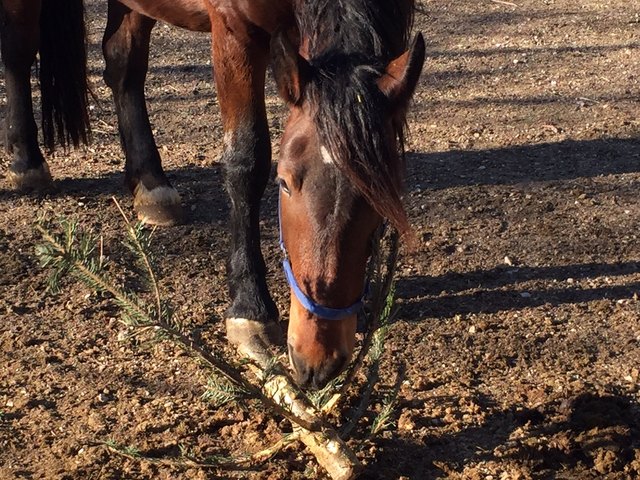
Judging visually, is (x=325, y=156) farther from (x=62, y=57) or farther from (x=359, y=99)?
(x=62, y=57)

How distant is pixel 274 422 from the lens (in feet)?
10.9

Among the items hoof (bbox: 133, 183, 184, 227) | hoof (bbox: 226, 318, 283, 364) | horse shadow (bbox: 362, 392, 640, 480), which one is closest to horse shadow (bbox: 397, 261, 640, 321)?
hoof (bbox: 226, 318, 283, 364)

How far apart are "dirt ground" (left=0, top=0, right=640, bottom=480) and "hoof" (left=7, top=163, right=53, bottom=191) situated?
74 millimetres

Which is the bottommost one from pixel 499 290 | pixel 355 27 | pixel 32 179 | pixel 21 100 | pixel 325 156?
pixel 499 290

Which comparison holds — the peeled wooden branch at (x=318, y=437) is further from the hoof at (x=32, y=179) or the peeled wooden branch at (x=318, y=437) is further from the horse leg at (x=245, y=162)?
the hoof at (x=32, y=179)

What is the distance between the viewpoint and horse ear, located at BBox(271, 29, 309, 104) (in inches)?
113

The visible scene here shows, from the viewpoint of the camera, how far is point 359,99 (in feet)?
9.08

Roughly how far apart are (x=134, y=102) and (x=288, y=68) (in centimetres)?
231

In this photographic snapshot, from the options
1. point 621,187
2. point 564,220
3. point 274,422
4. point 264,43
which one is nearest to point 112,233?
point 264,43

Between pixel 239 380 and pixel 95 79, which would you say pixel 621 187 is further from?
pixel 95 79

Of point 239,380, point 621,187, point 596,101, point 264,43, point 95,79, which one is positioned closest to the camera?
point 239,380

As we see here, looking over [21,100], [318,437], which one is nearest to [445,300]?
[318,437]

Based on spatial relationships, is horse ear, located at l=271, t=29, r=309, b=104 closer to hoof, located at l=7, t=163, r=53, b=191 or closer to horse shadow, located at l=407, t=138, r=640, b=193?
horse shadow, located at l=407, t=138, r=640, b=193

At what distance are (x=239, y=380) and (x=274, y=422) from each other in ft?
1.35
